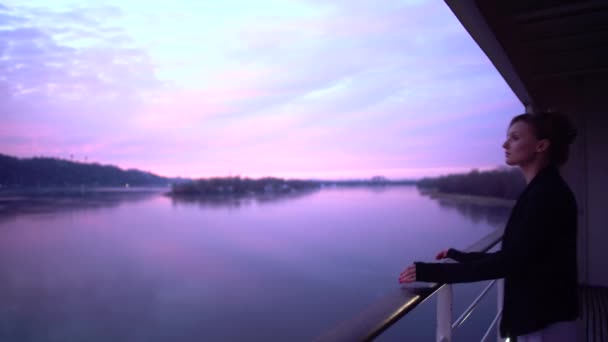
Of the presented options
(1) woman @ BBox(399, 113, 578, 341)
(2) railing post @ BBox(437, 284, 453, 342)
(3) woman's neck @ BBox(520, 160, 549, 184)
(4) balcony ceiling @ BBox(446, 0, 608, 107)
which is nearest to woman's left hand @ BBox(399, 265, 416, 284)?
(1) woman @ BBox(399, 113, 578, 341)

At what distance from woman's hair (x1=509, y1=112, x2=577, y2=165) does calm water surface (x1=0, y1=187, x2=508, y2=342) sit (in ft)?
24.1

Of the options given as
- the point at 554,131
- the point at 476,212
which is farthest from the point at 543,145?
the point at 476,212

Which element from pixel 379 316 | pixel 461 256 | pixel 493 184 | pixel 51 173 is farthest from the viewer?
pixel 51 173

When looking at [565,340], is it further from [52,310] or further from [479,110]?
[52,310]

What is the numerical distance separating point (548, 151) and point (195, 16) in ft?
68.3

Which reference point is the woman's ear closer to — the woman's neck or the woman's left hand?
the woman's neck

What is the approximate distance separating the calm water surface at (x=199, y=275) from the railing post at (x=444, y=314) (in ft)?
23.4

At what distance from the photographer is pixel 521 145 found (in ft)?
2.36

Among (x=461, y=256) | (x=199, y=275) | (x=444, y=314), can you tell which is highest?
(x=461, y=256)

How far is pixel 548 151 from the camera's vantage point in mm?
705

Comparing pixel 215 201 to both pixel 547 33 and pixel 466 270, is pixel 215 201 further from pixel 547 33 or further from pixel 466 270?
pixel 466 270

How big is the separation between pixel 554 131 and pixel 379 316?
515mm

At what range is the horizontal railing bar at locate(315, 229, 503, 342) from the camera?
48 cm

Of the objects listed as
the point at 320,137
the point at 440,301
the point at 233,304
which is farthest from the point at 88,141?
the point at 320,137
